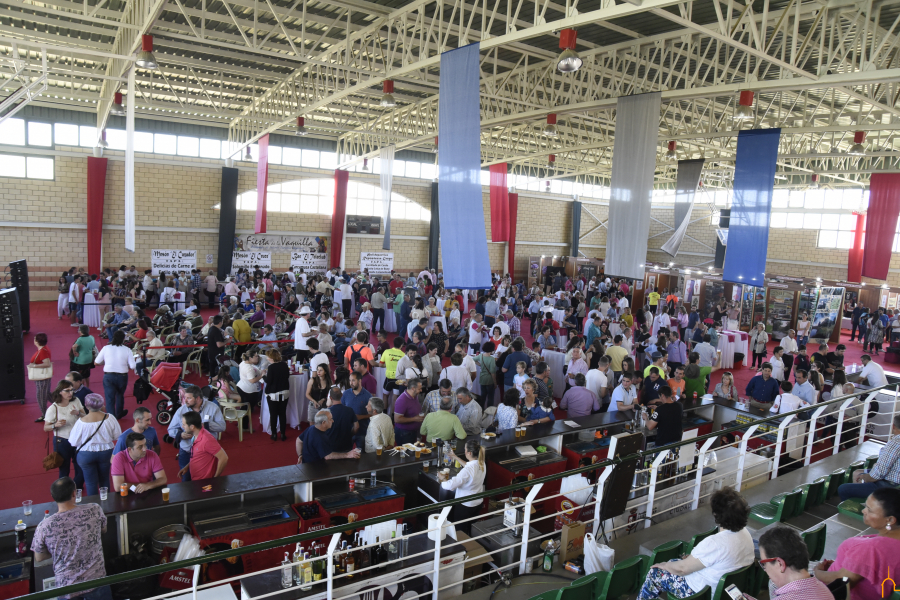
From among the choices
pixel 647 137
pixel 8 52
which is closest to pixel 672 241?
pixel 647 137

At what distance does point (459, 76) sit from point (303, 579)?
6.18 metres

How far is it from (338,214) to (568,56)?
52.4 ft

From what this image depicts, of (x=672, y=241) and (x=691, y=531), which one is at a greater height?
(x=672, y=241)

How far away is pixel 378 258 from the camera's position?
72.3ft

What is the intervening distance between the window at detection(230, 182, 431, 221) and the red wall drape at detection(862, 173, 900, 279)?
15.9 meters

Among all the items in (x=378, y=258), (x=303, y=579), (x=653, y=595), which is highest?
(x=378, y=258)

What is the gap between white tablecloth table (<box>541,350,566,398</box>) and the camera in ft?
32.7

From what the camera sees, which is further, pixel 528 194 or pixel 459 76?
pixel 528 194

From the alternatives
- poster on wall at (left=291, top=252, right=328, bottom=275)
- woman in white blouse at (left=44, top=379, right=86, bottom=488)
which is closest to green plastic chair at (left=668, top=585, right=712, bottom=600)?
woman in white blouse at (left=44, top=379, right=86, bottom=488)

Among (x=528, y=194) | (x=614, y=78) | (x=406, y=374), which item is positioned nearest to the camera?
(x=406, y=374)

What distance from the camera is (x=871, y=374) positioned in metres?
8.73

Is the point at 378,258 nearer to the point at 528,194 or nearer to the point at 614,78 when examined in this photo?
the point at 528,194

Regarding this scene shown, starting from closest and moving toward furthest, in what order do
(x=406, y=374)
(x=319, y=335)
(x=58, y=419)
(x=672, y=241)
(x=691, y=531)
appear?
(x=691, y=531) → (x=58, y=419) → (x=406, y=374) → (x=319, y=335) → (x=672, y=241)

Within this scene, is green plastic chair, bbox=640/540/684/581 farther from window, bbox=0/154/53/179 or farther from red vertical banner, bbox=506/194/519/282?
red vertical banner, bbox=506/194/519/282
